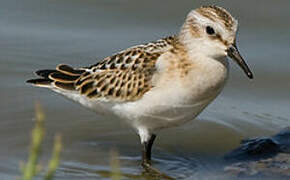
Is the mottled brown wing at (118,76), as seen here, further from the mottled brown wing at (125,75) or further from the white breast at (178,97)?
the white breast at (178,97)

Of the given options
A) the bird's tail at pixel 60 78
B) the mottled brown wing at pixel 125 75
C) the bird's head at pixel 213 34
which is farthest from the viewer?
the bird's tail at pixel 60 78

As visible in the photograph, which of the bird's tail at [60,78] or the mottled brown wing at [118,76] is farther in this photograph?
the bird's tail at [60,78]

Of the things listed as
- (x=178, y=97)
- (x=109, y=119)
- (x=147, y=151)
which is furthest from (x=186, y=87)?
(x=109, y=119)

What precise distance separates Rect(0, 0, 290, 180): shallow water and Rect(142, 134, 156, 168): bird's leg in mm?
102

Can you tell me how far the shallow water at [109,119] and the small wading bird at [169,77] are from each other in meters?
0.76

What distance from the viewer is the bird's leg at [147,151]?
8.32m

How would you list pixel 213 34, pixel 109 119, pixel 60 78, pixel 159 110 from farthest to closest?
pixel 109 119 < pixel 60 78 < pixel 159 110 < pixel 213 34

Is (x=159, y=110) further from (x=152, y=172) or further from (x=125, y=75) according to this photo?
(x=152, y=172)

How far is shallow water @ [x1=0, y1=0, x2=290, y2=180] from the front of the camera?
8648 mm

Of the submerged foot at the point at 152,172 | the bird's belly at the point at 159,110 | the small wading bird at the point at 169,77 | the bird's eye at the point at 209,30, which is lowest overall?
the submerged foot at the point at 152,172

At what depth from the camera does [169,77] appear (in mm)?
7527

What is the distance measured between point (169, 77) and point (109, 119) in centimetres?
222

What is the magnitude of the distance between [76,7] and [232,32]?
556 centimetres

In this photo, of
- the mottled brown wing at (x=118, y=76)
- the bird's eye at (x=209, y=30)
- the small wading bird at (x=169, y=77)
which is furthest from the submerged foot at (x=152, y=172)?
the bird's eye at (x=209, y=30)
